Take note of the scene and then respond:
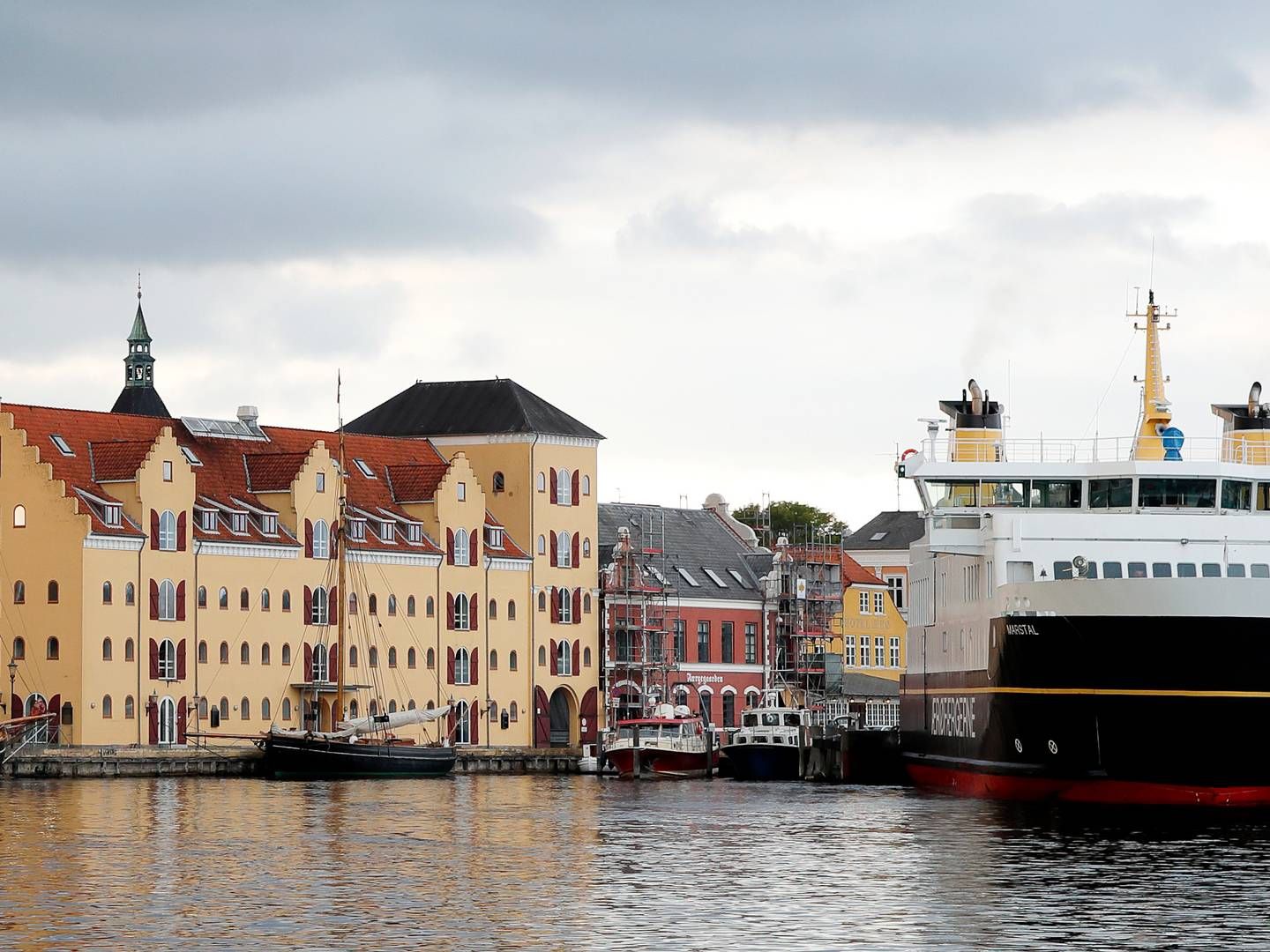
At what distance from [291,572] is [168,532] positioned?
25.4 feet

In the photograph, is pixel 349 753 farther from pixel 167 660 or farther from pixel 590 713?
pixel 590 713

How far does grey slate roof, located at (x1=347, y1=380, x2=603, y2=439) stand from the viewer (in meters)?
136

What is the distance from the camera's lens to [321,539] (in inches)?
4754

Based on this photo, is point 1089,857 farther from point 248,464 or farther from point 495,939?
point 248,464

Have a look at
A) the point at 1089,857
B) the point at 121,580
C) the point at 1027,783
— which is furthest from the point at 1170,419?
the point at 121,580

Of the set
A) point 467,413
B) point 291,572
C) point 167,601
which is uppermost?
point 467,413

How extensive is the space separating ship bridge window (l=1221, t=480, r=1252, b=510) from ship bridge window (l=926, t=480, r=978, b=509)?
7.79 meters

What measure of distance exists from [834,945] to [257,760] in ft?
234

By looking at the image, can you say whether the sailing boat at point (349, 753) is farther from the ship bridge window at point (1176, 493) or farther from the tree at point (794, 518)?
the tree at point (794, 518)

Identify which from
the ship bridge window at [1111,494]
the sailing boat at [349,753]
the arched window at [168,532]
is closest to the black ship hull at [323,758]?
the sailing boat at [349,753]

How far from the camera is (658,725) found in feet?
380

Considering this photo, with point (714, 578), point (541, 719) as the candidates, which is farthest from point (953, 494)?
point (714, 578)

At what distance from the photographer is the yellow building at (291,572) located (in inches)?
4301

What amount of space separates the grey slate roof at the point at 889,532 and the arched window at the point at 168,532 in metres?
63.4
